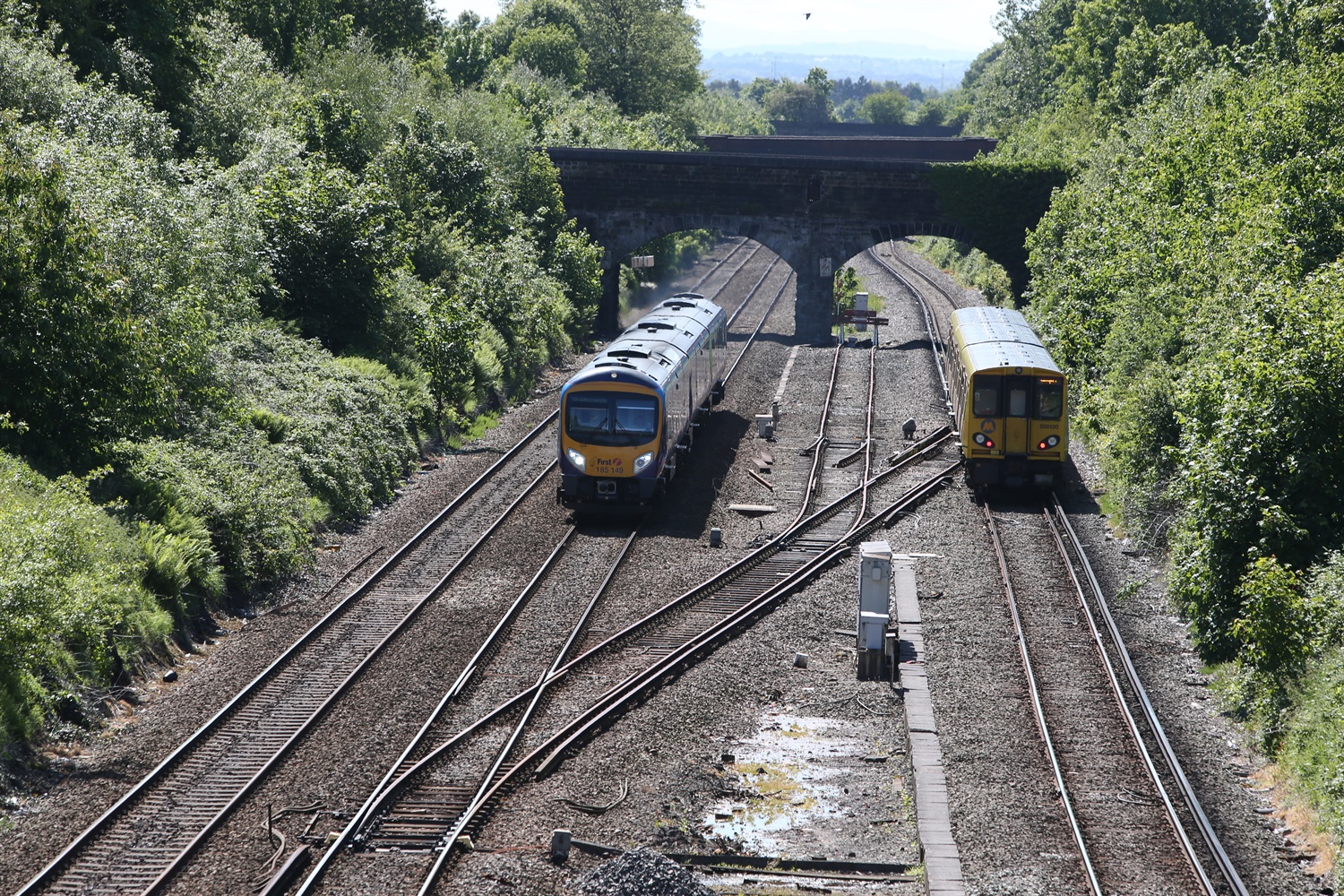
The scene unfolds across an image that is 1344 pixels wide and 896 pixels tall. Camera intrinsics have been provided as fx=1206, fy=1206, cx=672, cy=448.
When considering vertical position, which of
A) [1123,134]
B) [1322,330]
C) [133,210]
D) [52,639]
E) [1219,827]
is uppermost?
[1123,134]

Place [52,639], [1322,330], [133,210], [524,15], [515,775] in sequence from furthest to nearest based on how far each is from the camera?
[524,15] < [133,210] < [1322,330] < [52,639] < [515,775]

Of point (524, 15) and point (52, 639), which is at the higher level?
point (524, 15)

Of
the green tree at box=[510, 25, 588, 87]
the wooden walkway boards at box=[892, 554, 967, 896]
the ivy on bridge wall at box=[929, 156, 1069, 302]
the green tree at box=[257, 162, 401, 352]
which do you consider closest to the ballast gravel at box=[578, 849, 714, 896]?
the wooden walkway boards at box=[892, 554, 967, 896]

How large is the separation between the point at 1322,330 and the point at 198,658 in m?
15.2

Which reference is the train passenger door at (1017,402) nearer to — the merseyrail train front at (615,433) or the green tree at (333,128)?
the merseyrail train front at (615,433)

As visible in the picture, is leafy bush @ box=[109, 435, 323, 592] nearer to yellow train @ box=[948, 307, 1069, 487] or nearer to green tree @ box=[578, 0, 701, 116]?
yellow train @ box=[948, 307, 1069, 487]

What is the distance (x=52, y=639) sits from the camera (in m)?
13.7

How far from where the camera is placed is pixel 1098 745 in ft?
44.5

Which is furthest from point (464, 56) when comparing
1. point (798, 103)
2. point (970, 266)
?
point (798, 103)

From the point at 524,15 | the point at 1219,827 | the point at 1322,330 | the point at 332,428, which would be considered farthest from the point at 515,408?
the point at 524,15

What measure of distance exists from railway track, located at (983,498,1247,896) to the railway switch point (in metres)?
1.86

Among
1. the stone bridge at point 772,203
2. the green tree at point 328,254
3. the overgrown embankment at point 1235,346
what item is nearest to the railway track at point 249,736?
the green tree at point 328,254

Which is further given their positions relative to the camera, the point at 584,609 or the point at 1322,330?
the point at 584,609

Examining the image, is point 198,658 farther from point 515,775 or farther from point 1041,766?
point 1041,766
